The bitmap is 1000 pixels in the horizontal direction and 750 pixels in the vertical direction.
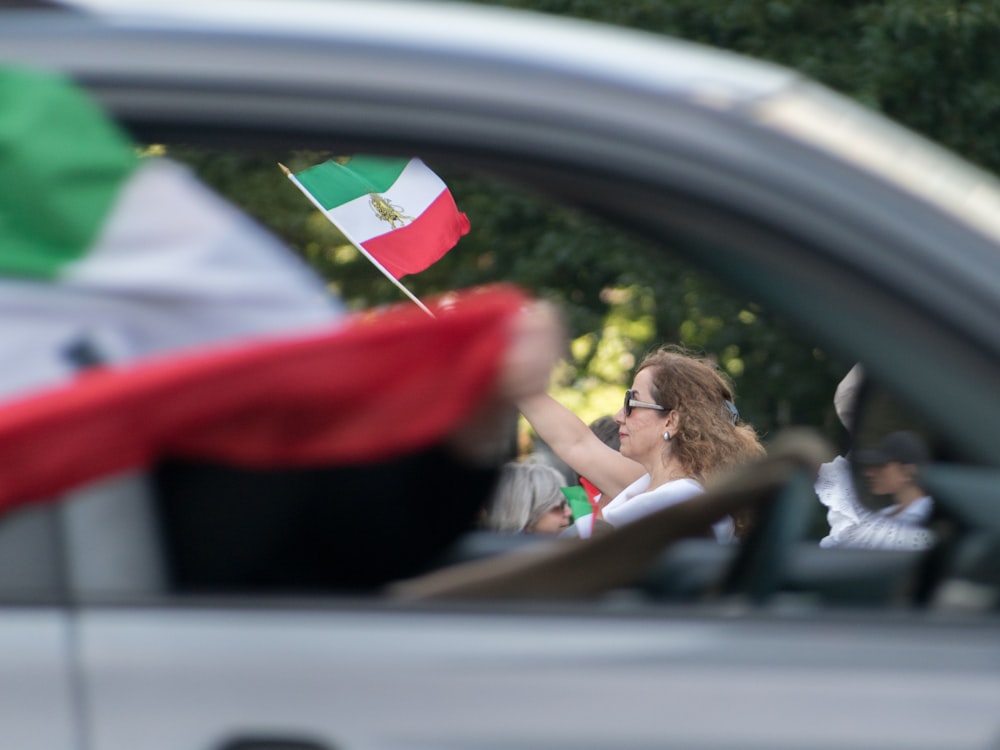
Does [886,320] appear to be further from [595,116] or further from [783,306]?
[595,116]

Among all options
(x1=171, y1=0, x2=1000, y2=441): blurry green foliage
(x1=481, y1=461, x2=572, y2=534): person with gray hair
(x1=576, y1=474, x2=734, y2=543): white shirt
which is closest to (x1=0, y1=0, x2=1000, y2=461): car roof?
(x1=576, y1=474, x2=734, y2=543): white shirt

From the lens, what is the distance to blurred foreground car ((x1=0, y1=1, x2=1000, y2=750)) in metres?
1.47

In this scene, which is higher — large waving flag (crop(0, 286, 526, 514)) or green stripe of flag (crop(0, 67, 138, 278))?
green stripe of flag (crop(0, 67, 138, 278))

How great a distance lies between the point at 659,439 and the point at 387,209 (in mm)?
1518

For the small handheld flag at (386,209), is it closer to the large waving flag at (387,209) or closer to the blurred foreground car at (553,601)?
the large waving flag at (387,209)

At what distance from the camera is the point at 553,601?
1609 mm

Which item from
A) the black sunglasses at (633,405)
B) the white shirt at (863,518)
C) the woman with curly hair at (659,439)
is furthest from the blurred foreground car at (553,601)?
the black sunglasses at (633,405)

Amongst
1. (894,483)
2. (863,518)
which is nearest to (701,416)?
(863,518)

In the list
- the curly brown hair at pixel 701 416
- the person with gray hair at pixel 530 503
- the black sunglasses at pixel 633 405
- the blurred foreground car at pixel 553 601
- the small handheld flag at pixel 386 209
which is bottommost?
the person with gray hair at pixel 530 503

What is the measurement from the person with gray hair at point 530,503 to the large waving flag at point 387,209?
1.22 m

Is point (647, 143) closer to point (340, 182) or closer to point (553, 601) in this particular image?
point (553, 601)

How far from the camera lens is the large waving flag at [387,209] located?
224 inches

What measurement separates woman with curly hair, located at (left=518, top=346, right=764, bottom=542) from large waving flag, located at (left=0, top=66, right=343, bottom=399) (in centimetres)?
280

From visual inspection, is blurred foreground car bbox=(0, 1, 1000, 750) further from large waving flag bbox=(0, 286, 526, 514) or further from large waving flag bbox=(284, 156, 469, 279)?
large waving flag bbox=(284, 156, 469, 279)
